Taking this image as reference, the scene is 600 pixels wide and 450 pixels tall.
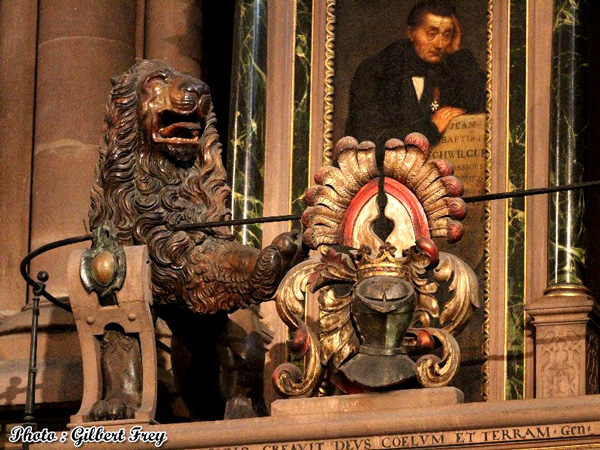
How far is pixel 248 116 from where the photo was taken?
1577 centimetres

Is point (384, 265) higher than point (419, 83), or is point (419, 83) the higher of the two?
point (419, 83)

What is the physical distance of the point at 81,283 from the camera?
42.7 ft

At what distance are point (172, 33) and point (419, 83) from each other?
220 cm

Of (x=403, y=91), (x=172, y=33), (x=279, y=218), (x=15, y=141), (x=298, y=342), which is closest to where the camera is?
(x=298, y=342)

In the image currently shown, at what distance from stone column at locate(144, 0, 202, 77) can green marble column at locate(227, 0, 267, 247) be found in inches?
29.1

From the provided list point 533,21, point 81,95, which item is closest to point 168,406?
point 81,95

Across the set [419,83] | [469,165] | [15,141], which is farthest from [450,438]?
[15,141]

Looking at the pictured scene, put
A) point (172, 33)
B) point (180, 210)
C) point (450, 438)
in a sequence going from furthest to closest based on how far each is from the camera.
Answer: point (172, 33), point (180, 210), point (450, 438)

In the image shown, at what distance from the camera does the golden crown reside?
1238 centimetres

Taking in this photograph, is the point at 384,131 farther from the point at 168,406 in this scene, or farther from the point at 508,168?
the point at 168,406

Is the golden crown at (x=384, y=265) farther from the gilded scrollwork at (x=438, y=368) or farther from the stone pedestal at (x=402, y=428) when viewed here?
the stone pedestal at (x=402, y=428)

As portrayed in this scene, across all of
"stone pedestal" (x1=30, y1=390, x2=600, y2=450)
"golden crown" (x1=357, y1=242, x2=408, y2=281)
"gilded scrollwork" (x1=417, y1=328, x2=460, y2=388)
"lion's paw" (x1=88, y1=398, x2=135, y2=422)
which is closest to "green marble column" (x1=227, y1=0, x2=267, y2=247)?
"lion's paw" (x1=88, y1=398, x2=135, y2=422)

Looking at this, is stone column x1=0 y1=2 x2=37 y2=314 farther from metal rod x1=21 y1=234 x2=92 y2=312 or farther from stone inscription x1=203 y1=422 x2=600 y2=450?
stone inscription x1=203 y1=422 x2=600 y2=450

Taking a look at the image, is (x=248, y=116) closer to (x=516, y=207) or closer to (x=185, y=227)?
(x=516, y=207)
